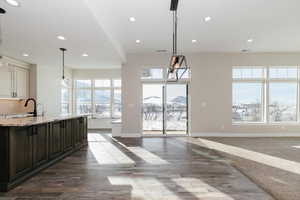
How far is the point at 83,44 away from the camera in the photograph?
16.7ft

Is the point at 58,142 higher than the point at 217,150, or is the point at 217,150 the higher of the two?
the point at 58,142

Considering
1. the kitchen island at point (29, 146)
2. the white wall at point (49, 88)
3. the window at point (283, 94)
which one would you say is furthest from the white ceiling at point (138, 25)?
the kitchen island at point (29, 146)

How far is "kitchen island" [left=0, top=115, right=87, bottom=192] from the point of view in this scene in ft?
9.39

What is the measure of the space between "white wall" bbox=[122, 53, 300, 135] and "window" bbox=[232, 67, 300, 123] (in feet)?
0.93

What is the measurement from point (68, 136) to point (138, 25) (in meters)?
3.14

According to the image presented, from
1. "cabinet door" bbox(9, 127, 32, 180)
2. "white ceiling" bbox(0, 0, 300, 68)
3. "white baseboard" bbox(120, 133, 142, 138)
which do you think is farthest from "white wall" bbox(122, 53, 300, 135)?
"cabinet door" bbox(9, 127, 32, 180)

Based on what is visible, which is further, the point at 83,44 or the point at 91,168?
the point at 83,44

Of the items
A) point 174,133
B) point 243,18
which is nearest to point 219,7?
point 243,18

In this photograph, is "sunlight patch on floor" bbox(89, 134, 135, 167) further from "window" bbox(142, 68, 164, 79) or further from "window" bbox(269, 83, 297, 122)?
"window" bbox(269, 83, 297, 122)

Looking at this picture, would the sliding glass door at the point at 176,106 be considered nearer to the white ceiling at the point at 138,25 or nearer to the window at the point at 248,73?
the white ceiling at the point at 138,25

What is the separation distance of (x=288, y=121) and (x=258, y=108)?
1.18 m

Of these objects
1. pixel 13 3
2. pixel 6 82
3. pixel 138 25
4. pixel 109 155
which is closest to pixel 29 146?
pixel 109 155

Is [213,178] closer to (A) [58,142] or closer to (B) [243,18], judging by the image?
(A) [58,142]

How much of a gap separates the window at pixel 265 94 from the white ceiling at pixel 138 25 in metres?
1.22
